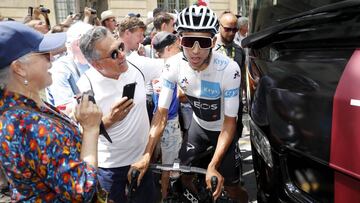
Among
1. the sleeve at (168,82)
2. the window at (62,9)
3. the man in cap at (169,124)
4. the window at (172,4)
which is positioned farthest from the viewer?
the window at (172,4)

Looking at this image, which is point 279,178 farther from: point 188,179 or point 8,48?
point 8,48

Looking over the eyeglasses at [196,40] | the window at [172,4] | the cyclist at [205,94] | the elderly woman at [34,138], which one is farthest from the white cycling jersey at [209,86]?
the window at [172,4]

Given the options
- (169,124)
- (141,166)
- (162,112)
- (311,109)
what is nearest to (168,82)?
(162,112)

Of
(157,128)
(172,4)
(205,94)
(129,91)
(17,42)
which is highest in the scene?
(172,4)

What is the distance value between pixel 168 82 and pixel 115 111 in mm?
603

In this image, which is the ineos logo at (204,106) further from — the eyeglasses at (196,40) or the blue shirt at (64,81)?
the blue shirt at (64,81)

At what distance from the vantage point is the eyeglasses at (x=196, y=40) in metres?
2.42

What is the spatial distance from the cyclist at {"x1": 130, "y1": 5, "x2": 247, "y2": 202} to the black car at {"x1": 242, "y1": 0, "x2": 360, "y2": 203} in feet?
0.89

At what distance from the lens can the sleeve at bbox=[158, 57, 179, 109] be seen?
8.53ft

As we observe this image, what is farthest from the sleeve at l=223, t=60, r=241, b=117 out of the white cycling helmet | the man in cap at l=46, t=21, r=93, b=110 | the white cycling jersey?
Result: the man in cap at l=46, t=21, r=93, b=110

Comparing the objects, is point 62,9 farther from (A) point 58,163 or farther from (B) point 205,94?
(A) point 58,163

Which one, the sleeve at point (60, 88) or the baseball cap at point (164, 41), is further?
the baseball cap at point (164, 41)

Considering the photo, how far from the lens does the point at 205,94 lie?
2.60 m

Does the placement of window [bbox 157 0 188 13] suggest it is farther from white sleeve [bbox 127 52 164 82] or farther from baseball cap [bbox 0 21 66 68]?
baseball cap [bbox 0 21 66 68]
